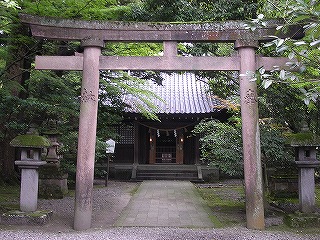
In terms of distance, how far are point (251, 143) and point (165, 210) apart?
381cm

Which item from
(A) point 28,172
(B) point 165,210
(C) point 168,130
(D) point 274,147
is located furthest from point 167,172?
(A) point 28,172

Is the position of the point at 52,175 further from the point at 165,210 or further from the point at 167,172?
the point at 167,172

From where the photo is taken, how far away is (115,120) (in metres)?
13.9

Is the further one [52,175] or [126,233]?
[52,175]

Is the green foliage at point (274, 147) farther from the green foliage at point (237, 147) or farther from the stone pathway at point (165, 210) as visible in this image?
the stone pathway at point (165, 210)

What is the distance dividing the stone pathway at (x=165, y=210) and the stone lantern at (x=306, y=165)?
2139 mm

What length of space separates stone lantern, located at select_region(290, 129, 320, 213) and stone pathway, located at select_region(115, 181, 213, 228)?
2.14 meters

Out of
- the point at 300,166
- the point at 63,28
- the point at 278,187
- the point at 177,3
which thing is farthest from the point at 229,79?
the point at 63,28

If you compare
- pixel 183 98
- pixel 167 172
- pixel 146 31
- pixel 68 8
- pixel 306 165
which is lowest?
pixel 167 172

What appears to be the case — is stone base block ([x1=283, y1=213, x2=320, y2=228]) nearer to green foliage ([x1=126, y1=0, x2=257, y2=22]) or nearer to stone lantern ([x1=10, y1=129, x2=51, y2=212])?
stone lantern ([x1=10, y1=129, x2=51, y2=212])

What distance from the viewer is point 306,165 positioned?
7.36 metres

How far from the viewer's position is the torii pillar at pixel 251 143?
22.4ft

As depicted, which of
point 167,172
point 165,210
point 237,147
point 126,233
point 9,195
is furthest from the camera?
point 167,172

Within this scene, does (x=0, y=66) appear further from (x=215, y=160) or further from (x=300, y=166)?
(x=300, y=166)
